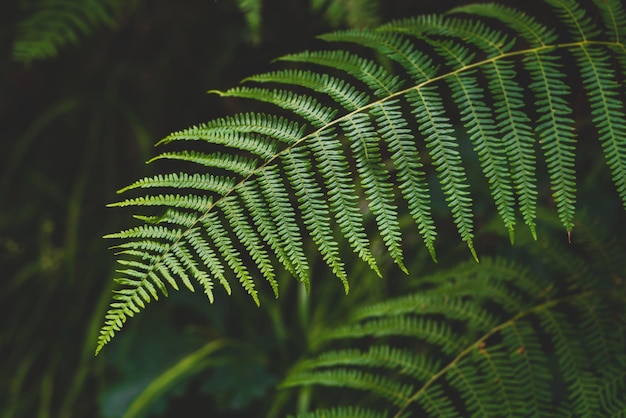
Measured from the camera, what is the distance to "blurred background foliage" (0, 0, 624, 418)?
1.76 metres

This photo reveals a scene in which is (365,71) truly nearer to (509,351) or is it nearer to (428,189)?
(428,189)

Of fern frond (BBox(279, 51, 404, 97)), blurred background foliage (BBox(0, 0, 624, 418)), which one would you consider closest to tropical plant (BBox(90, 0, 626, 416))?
fern frond (BBox(279, 51, 404, 97))

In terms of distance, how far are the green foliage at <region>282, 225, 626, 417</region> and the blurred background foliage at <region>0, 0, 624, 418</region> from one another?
1.25 feet

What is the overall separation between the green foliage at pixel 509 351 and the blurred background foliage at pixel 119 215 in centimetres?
38

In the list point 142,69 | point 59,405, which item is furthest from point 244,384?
point 142,69

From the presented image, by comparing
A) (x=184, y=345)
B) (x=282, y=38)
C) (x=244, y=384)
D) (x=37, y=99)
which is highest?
(x=37, y=99)

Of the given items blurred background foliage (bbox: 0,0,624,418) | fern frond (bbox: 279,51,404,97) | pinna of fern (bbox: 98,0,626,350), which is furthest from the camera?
blurred background foliage (bbox: 0,0,624,418)

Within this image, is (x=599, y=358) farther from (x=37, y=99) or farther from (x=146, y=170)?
(x=37, y=99)

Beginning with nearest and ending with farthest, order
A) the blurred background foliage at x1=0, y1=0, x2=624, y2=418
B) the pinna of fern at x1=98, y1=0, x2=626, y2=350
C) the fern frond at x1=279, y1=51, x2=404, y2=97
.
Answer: the pinna of fern at x1=98, y1=0, x2=626, y2=350, the fern frond at x1=279, y1=51, x2=404, y2=97, the blurred background foliage at x1=0, y1=0, x2=624, y2=418

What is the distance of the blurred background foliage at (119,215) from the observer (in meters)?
1.76

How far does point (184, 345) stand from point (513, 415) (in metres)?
1.20

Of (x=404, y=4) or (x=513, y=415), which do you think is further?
(x=404, y=4)

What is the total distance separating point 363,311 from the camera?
132cm

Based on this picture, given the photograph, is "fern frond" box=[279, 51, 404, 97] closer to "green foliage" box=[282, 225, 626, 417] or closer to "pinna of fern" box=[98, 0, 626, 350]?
"pinna of fern" box=[98, 0, 626, 350]
